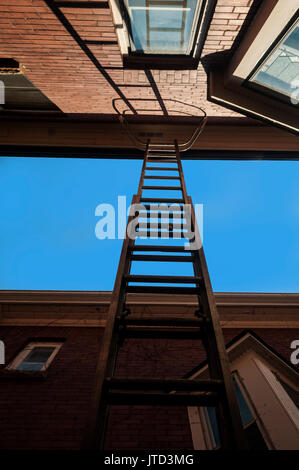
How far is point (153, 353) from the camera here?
15.2 ft

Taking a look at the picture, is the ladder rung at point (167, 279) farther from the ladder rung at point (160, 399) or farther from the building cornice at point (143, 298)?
the building cornice at point (143, 298)

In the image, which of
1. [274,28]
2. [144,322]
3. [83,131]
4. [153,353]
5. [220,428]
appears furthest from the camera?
[83,131]

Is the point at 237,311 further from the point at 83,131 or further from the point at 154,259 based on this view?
the point at 83,131

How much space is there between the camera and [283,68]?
3352 millimetres

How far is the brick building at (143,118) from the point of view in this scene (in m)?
3.20

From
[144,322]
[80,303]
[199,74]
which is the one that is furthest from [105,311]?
[199,74]

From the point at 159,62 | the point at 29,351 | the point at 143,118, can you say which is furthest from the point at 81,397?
the point at 143,118

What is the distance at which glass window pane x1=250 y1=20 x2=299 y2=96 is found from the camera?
9.99ft

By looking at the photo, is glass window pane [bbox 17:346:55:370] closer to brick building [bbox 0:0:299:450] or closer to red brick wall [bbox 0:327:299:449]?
brick building [bbox 0:0:299:450]

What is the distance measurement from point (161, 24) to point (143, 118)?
8.60 feet

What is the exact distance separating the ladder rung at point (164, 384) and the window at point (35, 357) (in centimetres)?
380

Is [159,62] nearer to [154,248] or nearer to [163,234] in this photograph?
[163,234]

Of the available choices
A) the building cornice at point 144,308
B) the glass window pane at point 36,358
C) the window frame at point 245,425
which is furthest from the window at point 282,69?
the glass window pane at point 36,358

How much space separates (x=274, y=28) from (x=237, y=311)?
4811mm
